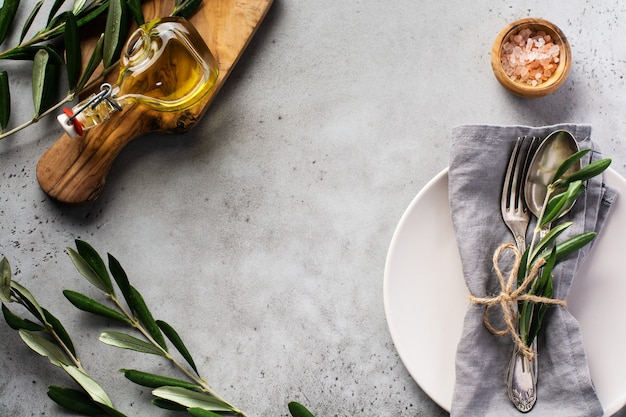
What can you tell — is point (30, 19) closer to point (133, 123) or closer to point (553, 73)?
point (133, 123)

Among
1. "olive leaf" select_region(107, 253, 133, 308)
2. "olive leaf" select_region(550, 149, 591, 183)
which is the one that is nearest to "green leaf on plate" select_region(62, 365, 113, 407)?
"olive leaf" select_region(107, 253, 133, 308)

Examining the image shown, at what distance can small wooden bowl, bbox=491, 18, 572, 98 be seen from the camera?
93cm

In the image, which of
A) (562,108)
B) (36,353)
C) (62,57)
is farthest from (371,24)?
(36,353)

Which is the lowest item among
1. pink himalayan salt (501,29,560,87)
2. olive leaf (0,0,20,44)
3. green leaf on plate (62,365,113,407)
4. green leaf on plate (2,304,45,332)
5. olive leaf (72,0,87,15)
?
green leaf on plate (62,365,113,407)

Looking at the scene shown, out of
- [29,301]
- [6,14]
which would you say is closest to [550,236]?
[29,301]

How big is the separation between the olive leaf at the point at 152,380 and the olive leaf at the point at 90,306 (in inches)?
3.4

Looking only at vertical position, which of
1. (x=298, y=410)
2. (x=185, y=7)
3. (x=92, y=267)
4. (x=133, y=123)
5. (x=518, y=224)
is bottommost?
(x=298, y=410)

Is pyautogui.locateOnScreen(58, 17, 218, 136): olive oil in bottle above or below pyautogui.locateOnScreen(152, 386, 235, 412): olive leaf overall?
above

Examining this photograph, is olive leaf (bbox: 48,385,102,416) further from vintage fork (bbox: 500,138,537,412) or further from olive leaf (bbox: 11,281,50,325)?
vintage fork (bbox: 500,138,537,412)

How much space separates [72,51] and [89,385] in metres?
0.50

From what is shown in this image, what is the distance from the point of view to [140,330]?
0.95m

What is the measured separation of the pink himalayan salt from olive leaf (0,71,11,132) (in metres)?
0.77

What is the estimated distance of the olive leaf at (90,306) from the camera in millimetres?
923

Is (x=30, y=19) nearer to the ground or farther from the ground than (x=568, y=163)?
farther from the ground
